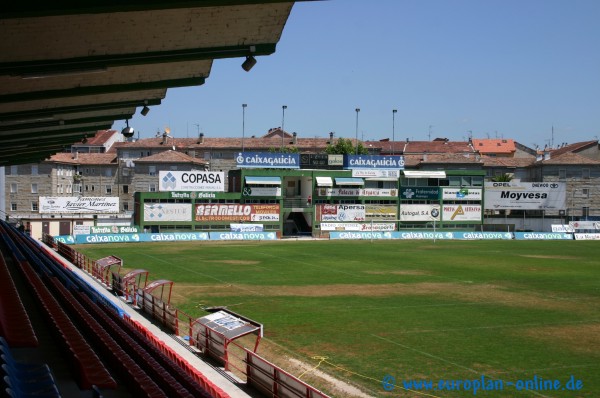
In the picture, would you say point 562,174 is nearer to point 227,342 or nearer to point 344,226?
point 344,226

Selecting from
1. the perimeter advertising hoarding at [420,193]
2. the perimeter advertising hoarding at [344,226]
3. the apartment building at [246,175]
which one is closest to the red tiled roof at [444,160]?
the apartment building at [246,175]

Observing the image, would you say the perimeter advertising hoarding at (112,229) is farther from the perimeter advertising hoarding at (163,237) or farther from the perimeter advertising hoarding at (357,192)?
the perimeter advertising hoarding at (357,192)

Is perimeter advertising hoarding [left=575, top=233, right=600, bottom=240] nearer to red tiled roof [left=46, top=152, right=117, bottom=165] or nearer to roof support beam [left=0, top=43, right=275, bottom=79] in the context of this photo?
red tiled roof [left=46, top=152, right=117, bottom=165]

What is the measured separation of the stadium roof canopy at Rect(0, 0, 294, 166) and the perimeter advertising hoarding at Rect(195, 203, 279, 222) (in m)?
58.3

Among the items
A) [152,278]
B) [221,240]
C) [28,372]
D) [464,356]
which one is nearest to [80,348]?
[28,372]

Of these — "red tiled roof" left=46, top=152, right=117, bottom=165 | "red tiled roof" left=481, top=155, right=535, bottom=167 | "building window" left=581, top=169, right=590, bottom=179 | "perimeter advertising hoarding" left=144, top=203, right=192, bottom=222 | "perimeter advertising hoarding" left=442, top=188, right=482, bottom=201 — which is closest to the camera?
"perimeter advertising hoarding" left=144, top=203, right=192, bottom=222

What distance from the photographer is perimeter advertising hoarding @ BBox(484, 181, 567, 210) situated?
85.5 meters

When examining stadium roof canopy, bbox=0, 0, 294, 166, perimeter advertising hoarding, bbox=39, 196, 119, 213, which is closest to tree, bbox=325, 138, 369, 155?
perimeter advertising hoarding, bbox=39, 196, 119, 213

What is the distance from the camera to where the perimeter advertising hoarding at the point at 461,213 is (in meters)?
83.4

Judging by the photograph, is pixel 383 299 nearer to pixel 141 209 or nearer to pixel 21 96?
pixel 21 96

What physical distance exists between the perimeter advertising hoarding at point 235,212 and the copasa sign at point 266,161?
500 centimetres

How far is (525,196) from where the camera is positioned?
85.9m

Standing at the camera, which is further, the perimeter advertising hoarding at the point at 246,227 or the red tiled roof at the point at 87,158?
the red tiled roof at the point at 87,158

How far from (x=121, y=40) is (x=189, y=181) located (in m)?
63.7
